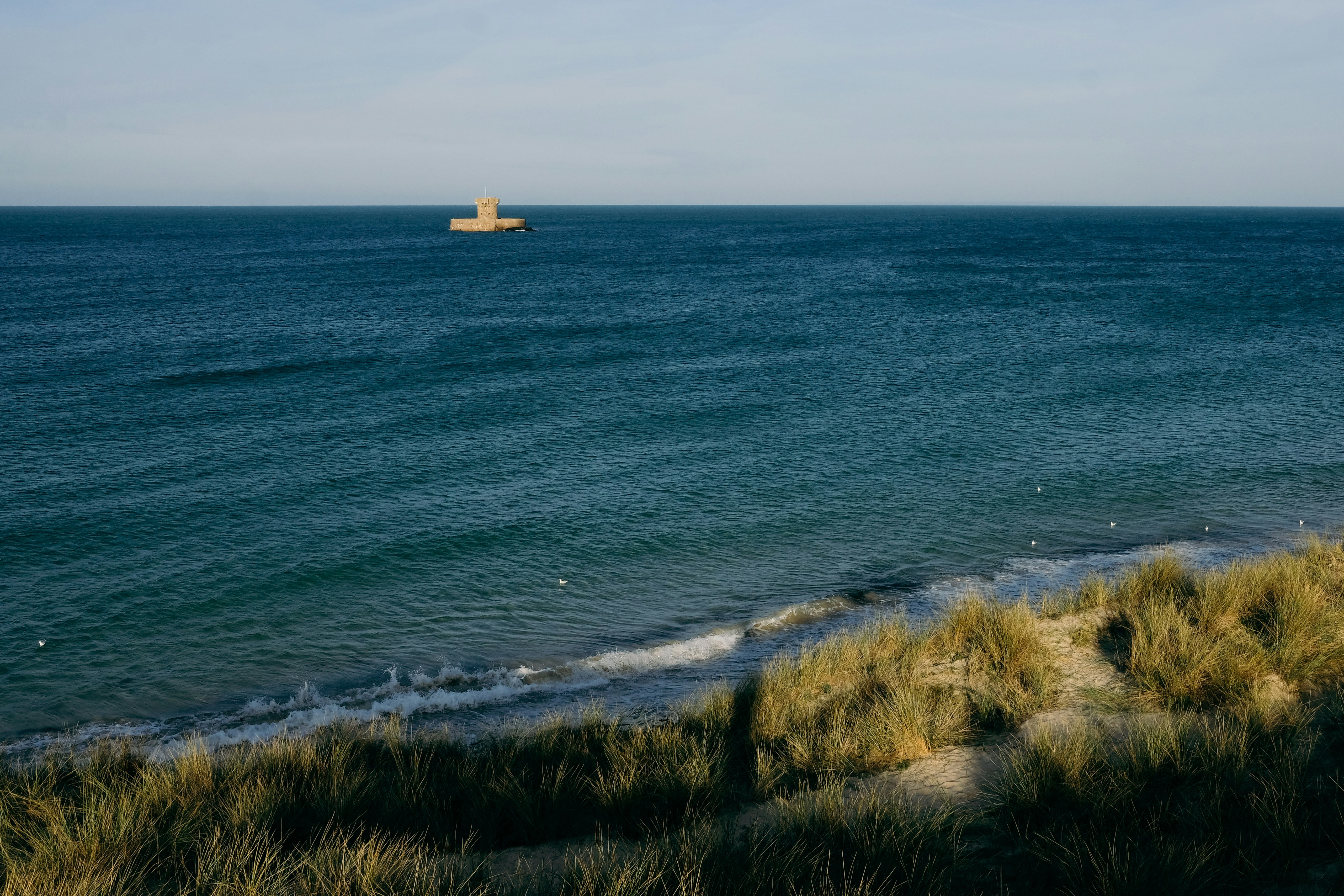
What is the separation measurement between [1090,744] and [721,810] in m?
3.12

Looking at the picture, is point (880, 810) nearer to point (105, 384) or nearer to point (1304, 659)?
point (1304, 659)

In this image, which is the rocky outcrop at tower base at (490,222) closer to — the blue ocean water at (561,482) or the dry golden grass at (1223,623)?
the blue ocean water at (561,482)

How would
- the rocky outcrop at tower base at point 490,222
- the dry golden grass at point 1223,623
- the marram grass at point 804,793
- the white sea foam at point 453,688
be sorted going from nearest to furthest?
the marram grass at point 804,793, the dry golden grass at point 1223,623, the white sea foam at point 453,688, the rocky outcrop at tower base at point 490,222

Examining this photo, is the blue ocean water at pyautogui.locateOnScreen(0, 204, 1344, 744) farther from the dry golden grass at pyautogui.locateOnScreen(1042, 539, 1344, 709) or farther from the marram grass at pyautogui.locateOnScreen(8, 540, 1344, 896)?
the marram grass at pyautogui.locateOnScreen(8, 540, 1344, 896)

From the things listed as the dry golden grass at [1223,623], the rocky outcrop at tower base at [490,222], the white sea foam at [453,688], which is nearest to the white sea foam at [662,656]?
the white sea foam at [453,688]

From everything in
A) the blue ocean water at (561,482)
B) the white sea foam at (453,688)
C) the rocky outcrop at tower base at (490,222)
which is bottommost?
the white sea foam at (453,688)

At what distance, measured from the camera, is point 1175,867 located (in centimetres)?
561

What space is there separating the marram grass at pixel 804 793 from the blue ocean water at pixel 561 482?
3.16m

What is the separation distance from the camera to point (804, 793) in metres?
7.14

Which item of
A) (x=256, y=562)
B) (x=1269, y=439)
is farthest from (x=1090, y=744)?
(x=1269, y=439)

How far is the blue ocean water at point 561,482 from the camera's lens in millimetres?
13180

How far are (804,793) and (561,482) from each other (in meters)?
14.1

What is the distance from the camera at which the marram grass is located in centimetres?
586

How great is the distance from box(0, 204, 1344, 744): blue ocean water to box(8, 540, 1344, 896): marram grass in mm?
3157
